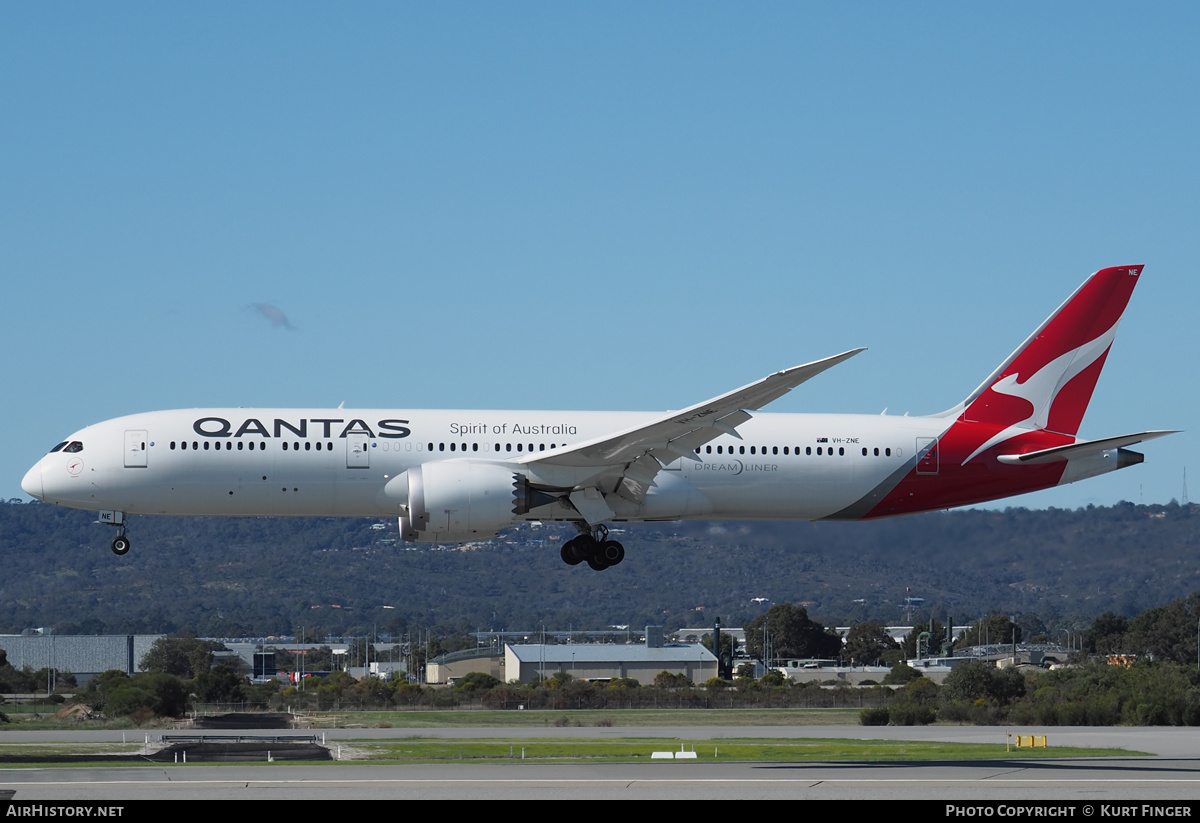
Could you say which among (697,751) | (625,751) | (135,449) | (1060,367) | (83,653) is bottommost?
(697,751)

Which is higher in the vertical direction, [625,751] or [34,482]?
[34,482]

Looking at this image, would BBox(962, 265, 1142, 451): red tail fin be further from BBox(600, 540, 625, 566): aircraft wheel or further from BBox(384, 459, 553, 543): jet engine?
BBox(384, 459, 553, 543): jet engine

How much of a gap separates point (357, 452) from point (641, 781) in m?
10.7

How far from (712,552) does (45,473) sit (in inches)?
2577

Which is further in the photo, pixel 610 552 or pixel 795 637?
pixel 795 637

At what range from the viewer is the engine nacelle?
30.5 metres

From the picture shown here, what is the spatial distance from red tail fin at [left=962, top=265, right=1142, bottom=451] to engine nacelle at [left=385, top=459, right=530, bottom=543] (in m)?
11.9

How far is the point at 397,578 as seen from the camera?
154 meters

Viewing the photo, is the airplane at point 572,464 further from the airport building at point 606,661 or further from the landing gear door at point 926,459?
the airport building at point 606,661

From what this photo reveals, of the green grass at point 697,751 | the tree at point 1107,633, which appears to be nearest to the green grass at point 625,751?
the green grass at point 697,751

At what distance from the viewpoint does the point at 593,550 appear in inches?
1284

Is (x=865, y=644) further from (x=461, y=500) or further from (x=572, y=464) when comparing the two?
(x=461, y=500)

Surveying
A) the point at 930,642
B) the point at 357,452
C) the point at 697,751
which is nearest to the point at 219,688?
the point at 697,751

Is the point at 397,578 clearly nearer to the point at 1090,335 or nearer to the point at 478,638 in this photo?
the point at 478,638
